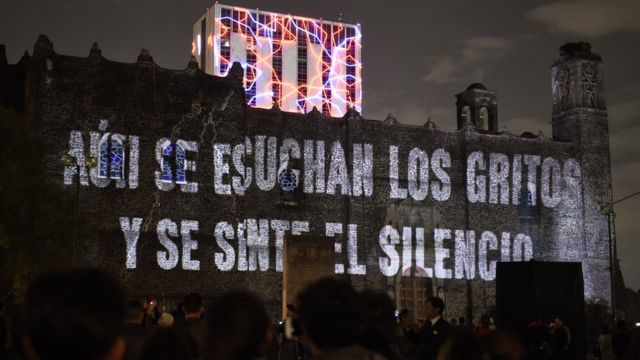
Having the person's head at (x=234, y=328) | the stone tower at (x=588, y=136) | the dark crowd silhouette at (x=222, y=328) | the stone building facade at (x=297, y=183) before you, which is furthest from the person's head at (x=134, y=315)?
the stone tower at (x=588, y=136)

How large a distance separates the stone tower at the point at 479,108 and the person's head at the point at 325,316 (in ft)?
145

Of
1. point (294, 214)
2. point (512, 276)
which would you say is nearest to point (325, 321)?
point (512, 276)

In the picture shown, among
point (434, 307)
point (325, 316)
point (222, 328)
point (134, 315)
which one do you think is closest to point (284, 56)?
point (434, 307)

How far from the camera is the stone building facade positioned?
117ft

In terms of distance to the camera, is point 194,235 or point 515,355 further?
point 194,235

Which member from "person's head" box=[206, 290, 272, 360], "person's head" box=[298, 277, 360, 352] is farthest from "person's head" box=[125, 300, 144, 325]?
"person's head" box=[206, 290, 272, 360]

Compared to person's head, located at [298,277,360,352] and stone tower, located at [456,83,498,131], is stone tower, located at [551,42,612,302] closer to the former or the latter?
stone tower, located at [456,83,498,131]

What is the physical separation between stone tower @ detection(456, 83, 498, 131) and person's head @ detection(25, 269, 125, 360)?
148ft

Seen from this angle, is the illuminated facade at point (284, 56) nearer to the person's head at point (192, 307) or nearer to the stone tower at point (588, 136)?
the stone tower at point (588, 136)

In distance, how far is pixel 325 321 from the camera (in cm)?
433

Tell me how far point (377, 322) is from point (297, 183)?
110ft

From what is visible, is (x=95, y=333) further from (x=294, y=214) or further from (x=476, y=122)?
(x=476, y=122)

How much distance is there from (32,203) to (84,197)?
24.6 ft

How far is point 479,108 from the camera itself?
48.3m
